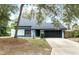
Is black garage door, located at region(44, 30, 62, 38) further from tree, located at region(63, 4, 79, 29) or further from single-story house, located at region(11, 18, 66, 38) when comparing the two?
tree, located at region(63, 4, 79, 29)

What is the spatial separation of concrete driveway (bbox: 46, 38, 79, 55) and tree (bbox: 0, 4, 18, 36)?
683 mm

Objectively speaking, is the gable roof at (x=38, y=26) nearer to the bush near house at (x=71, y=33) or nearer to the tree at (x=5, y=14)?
the bush near house at (x=71, y=33)

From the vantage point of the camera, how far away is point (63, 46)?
431 cm

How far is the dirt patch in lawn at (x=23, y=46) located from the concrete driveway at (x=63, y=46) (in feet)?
0.26

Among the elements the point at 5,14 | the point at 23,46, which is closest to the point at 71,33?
the point at 23,46

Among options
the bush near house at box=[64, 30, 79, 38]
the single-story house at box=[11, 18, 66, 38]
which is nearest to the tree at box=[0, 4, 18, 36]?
the single-story house at box=[11, 18, 66, 38]

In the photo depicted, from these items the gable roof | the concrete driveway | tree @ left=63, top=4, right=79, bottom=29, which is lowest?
the concrete driveway

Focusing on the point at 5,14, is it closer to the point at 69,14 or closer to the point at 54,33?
the point at 54,33

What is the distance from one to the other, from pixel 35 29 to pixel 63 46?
500 millimetres

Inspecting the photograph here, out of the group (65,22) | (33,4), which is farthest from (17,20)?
(65,22)

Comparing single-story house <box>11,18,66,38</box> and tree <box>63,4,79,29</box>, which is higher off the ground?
tree <box>63,4,79,29</box>

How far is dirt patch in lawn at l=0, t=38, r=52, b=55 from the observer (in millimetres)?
4262

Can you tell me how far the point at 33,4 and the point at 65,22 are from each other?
559 millimetres

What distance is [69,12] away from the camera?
14.3 feet
